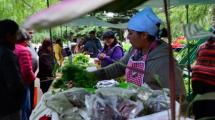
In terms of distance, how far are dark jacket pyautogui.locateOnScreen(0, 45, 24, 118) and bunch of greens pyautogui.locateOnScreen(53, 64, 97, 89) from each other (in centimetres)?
117

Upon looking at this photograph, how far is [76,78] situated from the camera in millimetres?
3299

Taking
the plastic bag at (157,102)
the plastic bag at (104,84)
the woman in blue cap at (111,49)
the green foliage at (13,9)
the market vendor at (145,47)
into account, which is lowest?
the woman in blue cap at (111,49)

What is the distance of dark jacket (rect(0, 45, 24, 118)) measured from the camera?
4.55 m

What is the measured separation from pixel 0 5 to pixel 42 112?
9965 mm

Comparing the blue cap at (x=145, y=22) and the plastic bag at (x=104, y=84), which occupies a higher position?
the blue cap at (x=145, y=22)

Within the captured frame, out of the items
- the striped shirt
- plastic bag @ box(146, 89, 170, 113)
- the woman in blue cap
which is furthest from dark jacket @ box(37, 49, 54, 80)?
plastic bag @ box(146, 89, 170, 113)

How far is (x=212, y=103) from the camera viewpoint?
3285 mm

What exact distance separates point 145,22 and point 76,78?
659 mm

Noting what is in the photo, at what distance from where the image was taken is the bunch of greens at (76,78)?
315 cm

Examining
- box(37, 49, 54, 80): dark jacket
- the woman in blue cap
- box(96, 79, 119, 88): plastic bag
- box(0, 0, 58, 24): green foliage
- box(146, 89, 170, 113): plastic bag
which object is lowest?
box(37, 49, 54, 80): dark jacket

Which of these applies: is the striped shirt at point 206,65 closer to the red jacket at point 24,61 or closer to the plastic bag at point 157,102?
the plastic bag at point 157,102

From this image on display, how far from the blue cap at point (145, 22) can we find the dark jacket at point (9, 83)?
1634 mm

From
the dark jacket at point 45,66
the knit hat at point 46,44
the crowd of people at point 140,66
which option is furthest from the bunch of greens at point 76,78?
the knit hat at point 46,44

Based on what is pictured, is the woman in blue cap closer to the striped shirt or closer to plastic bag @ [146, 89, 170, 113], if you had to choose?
the striped shirt
